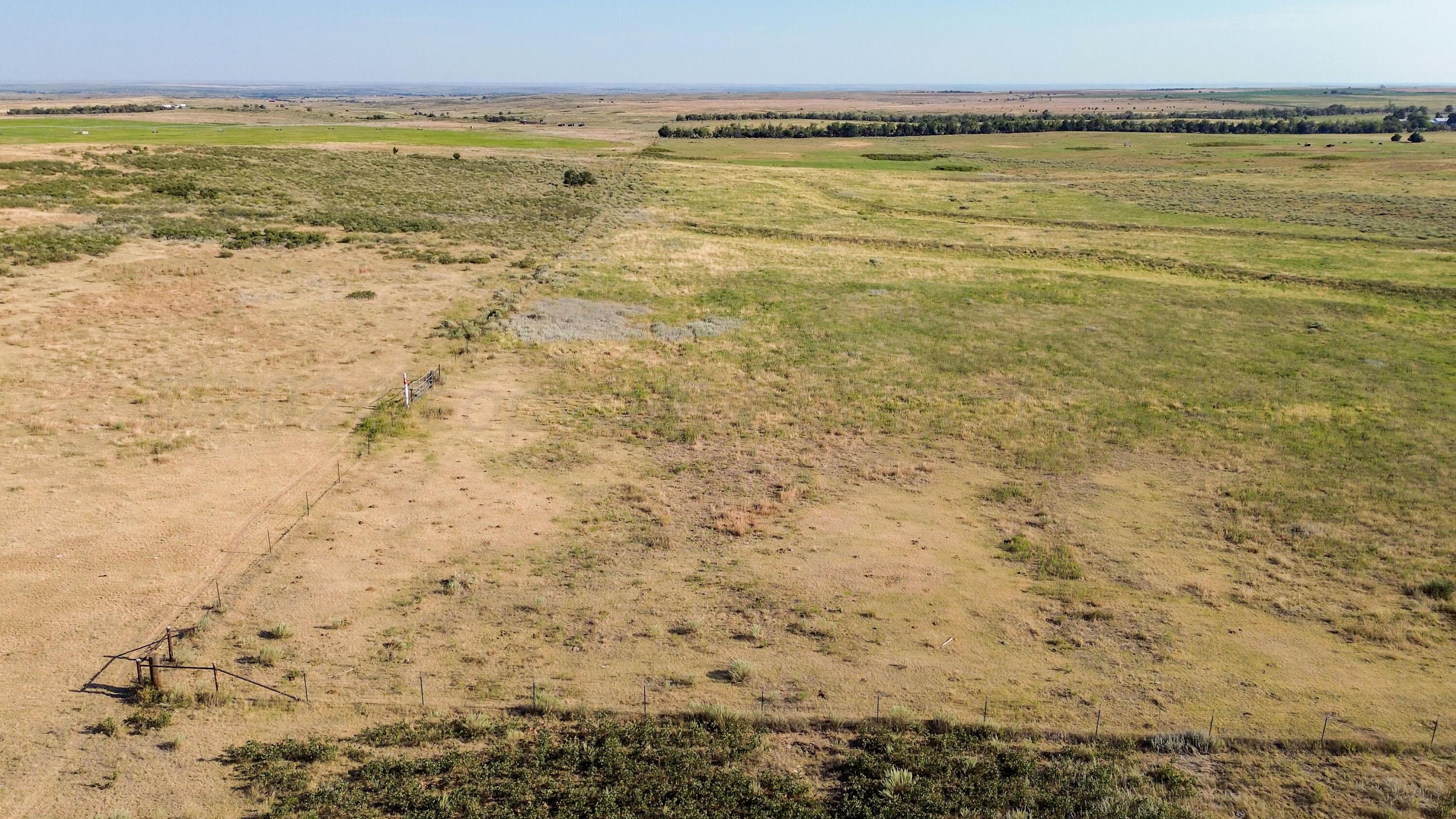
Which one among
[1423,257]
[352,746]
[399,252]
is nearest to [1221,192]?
[1423,257]

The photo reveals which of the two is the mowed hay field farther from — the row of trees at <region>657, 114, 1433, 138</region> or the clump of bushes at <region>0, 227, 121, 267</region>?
the row of trees at <region>657, 114, 1433, 138</region>

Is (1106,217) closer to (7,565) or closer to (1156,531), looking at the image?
A: (1156,531)

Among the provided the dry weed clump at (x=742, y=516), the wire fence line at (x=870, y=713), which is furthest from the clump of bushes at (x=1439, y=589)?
the dry weed clump at (x=742, y=516)

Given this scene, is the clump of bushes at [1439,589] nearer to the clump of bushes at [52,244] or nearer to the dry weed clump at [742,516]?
the dry weed clump at [742,516]

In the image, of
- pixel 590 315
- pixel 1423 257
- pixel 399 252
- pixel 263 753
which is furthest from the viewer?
pixel 1423 257

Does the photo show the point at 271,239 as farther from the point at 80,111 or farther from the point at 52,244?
the point at 80,111

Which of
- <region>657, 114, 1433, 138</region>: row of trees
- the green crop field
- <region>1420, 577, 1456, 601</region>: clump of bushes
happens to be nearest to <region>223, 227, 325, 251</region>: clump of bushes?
the green crop field

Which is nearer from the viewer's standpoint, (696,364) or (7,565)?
(7,565)
